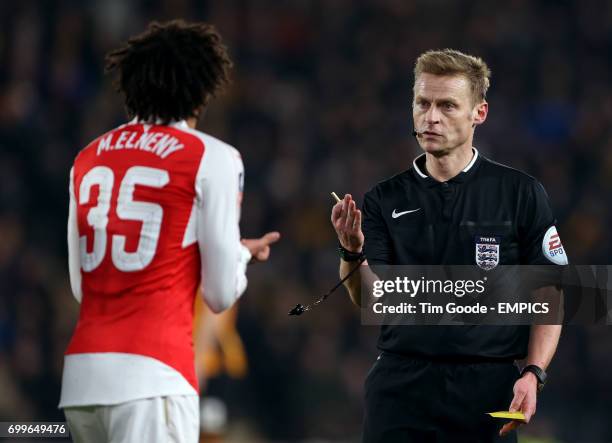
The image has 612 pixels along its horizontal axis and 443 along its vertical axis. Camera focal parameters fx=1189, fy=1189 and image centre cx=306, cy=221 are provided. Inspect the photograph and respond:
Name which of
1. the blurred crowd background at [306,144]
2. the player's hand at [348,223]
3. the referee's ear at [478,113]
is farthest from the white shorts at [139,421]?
the blurred crowd background at [306,144]

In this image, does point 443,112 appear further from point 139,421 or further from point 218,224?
point 139,421

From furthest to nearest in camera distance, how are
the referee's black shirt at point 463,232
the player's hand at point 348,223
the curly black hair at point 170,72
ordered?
the referee's black shirt at point 463,232
the player's hand at point 348,223
the curly black hair at point 170,72

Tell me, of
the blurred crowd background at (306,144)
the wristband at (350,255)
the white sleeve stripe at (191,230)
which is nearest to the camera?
the white sleeve stripe at (191,230)

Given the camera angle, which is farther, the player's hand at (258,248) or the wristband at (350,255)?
the wristband at (350,255)

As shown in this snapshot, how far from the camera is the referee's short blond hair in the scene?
4176 mm

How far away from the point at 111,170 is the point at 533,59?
993cm

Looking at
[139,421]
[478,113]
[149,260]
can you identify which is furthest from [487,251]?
[139,421]

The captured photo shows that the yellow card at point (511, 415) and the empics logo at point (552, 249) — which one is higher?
the empics logo at point (552, 249)

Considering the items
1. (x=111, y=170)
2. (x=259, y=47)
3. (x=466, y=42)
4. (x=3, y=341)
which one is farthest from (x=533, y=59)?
(x=111, y=170)

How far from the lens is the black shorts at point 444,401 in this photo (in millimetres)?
3977

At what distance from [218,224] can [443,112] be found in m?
1.09

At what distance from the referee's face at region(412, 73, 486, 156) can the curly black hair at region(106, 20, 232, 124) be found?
81 centimetres

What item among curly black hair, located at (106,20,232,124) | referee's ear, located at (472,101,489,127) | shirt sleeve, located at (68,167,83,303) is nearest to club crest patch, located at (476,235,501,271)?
referee's ear, located at (472,101,489,127)

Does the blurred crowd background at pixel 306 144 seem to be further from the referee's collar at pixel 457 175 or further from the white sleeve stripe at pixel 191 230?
the white sleeve stripe at pixel 191 230
